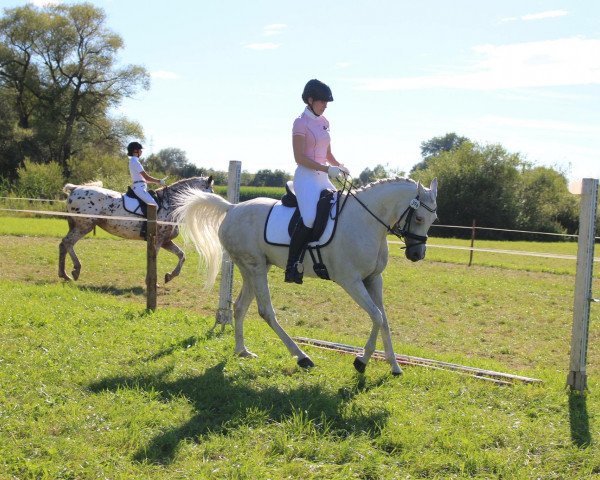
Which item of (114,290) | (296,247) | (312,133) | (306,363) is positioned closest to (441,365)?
(306,363)

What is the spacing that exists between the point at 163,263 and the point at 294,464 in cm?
1319

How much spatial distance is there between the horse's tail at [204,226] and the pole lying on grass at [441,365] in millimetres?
1536

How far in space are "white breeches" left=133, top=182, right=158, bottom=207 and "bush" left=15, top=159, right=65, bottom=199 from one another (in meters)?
26.0

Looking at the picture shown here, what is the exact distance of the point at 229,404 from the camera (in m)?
5.57

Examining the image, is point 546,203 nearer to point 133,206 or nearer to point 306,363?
point 133,206

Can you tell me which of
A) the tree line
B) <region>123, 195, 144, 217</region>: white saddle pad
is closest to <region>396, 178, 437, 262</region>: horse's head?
<region>123, 195, 144, 217</region>: white saddle pad

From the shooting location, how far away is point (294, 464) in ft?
14.4

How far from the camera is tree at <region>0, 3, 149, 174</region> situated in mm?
48312

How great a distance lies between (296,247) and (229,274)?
8.63 ft

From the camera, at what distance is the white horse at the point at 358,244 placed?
6.58m

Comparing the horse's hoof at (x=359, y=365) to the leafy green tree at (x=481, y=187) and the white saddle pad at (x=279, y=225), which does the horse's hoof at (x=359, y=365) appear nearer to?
the white saddle pad at (x=279, y=225)

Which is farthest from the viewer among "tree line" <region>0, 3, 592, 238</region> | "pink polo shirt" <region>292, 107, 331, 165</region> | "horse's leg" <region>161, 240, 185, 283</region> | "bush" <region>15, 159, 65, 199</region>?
"tree line" <region>0, 3, 592, 238</region>

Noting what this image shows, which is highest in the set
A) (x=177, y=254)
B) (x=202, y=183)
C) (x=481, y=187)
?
(x=481, y=187)

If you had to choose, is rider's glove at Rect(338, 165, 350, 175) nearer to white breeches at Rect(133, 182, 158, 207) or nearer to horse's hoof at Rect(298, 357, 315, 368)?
horse's hoof at Rect(298, 357, 315, 368)
